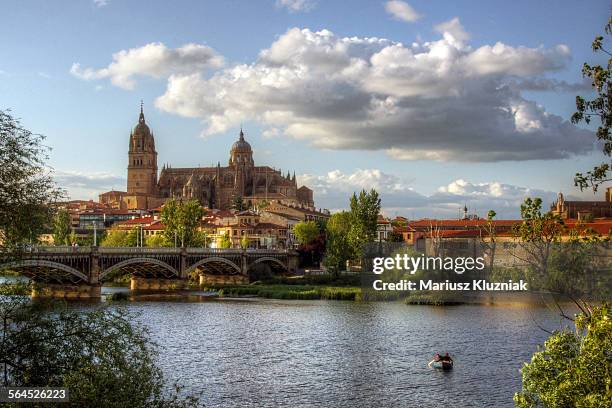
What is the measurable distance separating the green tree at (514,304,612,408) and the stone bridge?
38.9 m

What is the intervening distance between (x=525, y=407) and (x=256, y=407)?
13.2 m

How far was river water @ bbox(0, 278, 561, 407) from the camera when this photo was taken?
3503 cm

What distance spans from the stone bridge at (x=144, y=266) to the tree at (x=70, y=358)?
31520 mm

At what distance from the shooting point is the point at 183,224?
119m

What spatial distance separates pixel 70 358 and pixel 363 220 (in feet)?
277

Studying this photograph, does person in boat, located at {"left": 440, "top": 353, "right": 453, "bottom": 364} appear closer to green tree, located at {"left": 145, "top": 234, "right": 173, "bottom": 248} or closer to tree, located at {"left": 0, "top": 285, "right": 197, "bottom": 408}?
tree, located at {"left": 0, "top": 285, "right": 197, "bottom": 408}

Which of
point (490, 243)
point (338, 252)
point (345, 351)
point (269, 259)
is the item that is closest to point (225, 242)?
point (269, 259)

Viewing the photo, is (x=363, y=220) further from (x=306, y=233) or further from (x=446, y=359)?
(x=446, y=359)

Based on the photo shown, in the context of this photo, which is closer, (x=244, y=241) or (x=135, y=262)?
(x=135, y=262)

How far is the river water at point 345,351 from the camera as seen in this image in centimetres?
3503

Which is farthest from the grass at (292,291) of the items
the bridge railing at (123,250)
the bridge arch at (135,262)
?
the bridge arch at (135,262)

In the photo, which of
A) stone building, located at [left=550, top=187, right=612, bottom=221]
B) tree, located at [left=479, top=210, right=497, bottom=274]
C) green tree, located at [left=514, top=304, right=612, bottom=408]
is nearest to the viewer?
green tree, located at [left=514, top=304, right=612, bottom=408]

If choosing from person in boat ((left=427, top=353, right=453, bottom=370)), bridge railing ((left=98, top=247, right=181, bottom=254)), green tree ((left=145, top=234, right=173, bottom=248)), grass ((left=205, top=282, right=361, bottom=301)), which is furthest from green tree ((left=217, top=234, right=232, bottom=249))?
person in boat ((left=427, top=353, right=453, bottom=370))

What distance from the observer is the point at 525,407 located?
22.5 meters
